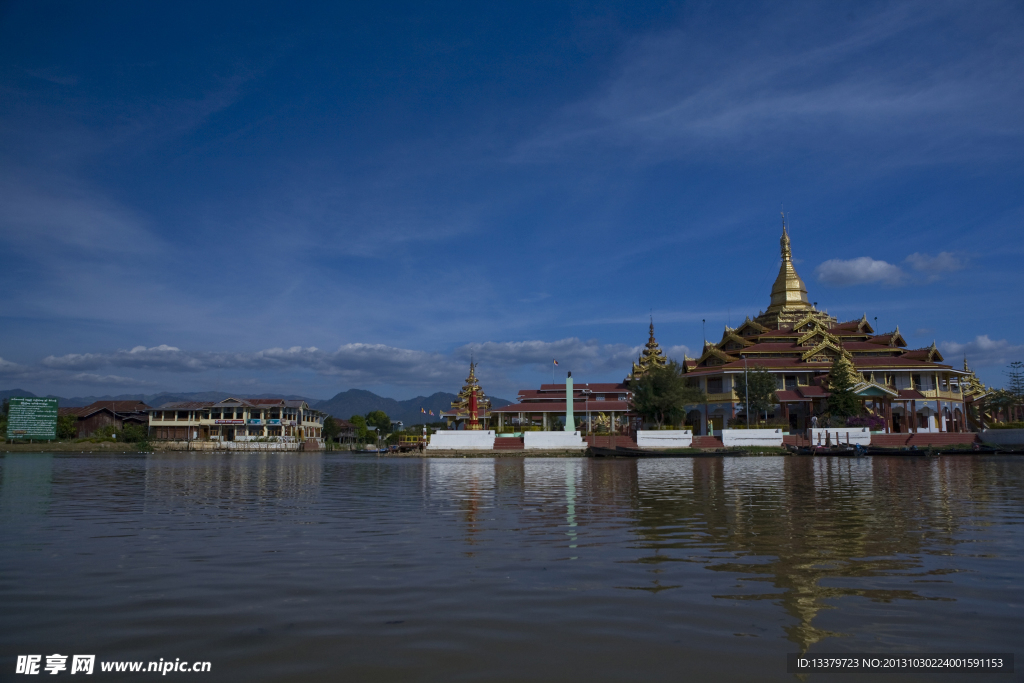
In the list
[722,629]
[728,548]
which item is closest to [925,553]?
[728,548]

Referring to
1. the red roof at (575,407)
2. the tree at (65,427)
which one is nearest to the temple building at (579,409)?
the red roof at (575,407)

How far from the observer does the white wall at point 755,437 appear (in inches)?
2040

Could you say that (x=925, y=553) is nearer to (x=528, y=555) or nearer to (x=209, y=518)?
(x=528, y=555)

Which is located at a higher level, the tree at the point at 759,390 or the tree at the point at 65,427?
the tree at the point at 759,390

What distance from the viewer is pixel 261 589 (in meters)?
6.76

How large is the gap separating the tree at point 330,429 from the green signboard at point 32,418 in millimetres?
40477

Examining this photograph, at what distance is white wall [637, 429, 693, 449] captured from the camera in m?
52.4

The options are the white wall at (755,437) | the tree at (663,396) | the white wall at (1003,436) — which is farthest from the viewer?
the tree at (663,396)

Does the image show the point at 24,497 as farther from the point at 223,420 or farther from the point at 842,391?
the point at 223,420

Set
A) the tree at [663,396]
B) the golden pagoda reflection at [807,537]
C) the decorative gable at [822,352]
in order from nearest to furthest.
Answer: the golden pagoda reflection at [807,537] < the tree at [663,396] < the decorative gable at [822,352]

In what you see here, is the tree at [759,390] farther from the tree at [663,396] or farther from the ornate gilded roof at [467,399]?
the ornate gilded roof at [467,399]

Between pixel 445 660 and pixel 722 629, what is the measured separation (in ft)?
7.30

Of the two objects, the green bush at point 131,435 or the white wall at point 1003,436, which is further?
the green bush at point 131,435

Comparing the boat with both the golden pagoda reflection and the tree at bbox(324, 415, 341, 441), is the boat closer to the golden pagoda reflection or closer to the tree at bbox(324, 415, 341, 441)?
the golden pagoda reflection
